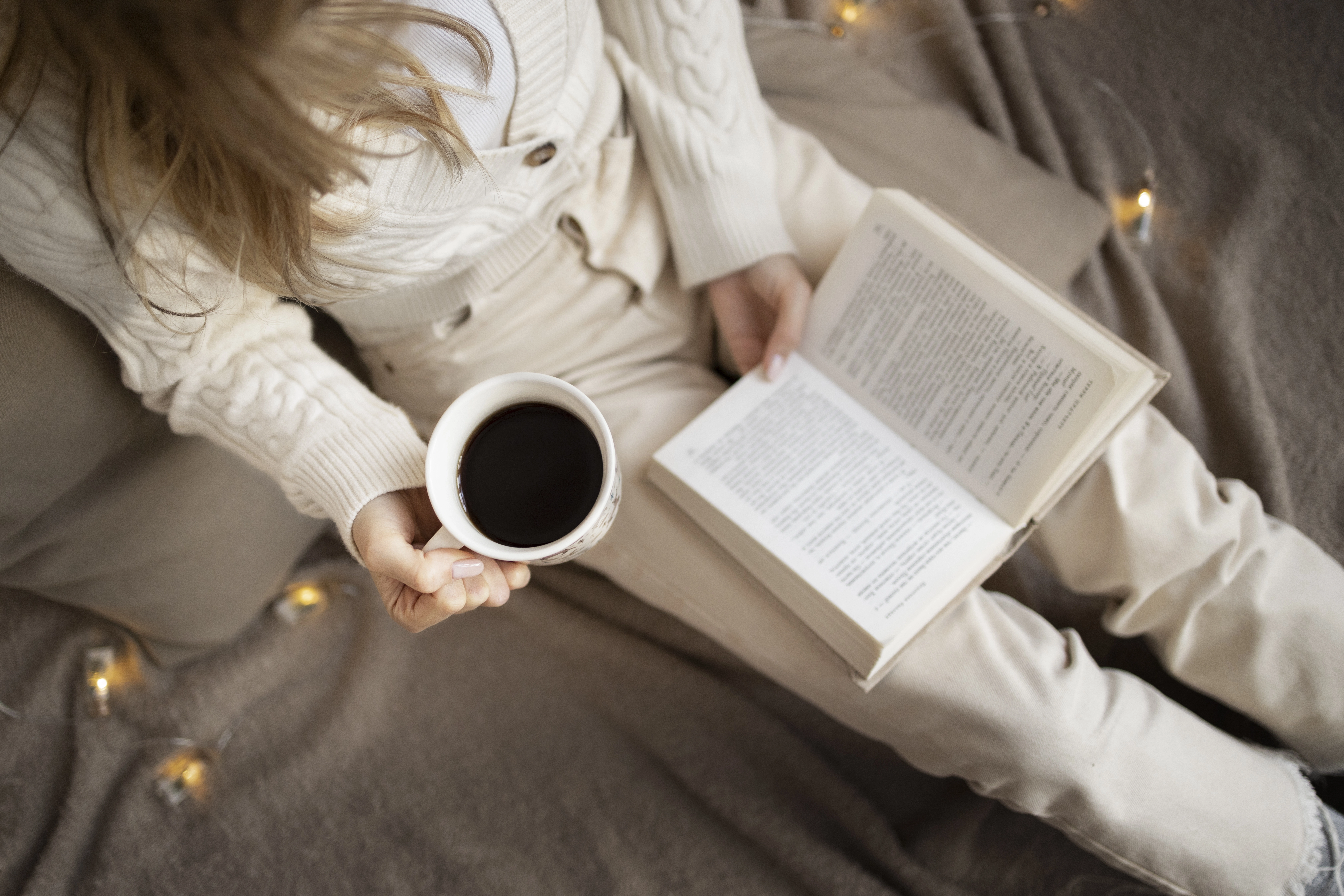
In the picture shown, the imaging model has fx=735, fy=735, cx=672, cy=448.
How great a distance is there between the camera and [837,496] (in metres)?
0.61

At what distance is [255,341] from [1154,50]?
104 cm

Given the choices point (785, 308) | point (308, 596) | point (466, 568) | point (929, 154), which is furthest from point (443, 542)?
point (929, 154)

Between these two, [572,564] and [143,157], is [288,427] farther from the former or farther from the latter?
[572,564]

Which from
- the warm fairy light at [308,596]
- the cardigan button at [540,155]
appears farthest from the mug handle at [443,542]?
the warm fairy light at [308,596]

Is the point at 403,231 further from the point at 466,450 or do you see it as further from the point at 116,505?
the point at 116,505

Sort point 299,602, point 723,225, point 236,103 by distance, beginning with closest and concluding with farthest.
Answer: point 236,103 → point 723,225 → point 299,602

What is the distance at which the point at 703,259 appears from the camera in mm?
696

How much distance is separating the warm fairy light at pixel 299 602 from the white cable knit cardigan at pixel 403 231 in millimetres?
303

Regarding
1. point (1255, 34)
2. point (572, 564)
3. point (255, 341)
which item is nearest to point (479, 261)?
point (255, 341)

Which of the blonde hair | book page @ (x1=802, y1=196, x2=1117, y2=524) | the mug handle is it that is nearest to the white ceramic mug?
the mug handle

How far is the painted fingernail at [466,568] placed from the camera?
1.53ft

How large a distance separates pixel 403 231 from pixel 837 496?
39 centimetres

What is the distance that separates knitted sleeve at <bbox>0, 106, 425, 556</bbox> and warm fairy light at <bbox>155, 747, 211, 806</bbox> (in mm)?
406

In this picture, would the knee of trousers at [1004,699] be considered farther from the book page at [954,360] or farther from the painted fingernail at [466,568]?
the painted fingernail at [466,568]
